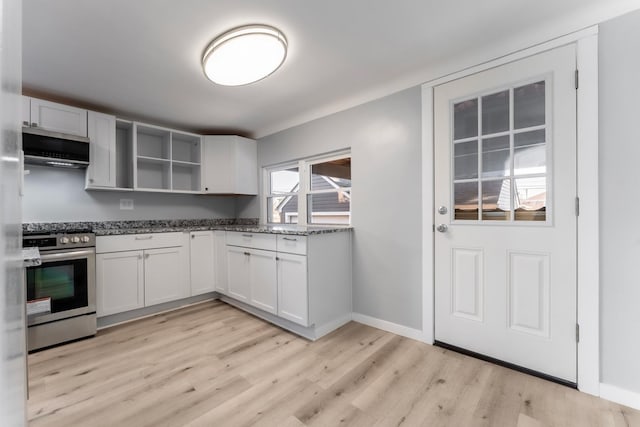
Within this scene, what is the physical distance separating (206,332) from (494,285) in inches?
91.8

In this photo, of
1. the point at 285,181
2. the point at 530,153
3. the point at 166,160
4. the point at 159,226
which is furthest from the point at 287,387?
the point at 166,160

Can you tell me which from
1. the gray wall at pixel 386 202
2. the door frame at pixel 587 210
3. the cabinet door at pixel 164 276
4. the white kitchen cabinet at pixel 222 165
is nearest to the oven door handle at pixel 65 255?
the cabinet door at pixel 164 276

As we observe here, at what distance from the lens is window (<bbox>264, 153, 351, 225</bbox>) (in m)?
2.94

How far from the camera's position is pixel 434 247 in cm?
218

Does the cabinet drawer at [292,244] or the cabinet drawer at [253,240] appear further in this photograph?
the cabinet drawer at [253,240]

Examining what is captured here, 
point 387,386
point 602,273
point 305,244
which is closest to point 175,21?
point 305,244

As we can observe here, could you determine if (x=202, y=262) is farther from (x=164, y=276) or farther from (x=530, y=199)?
(x=530, y=199)

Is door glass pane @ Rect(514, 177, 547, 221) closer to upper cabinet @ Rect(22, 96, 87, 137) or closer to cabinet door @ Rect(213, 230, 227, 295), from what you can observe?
cabinet door @ Rect(213, 230, 227, 295)

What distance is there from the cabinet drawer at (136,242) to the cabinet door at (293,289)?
4.31 feet

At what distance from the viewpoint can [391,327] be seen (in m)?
2.41

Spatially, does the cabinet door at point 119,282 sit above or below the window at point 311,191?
below

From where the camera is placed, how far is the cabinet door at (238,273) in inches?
113

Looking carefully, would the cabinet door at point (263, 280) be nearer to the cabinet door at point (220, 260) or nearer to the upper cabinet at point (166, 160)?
the cabinet door at point (220, 260)

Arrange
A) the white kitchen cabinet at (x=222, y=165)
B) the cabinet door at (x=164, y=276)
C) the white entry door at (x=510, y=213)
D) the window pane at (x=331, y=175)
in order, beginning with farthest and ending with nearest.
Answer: the white kitchen cabinet at (x=222, y=165)
the window pane at (x=331, y=175)
the cabinet door at (x=164, y=276)
the white entry door at (x=510, y=213)
